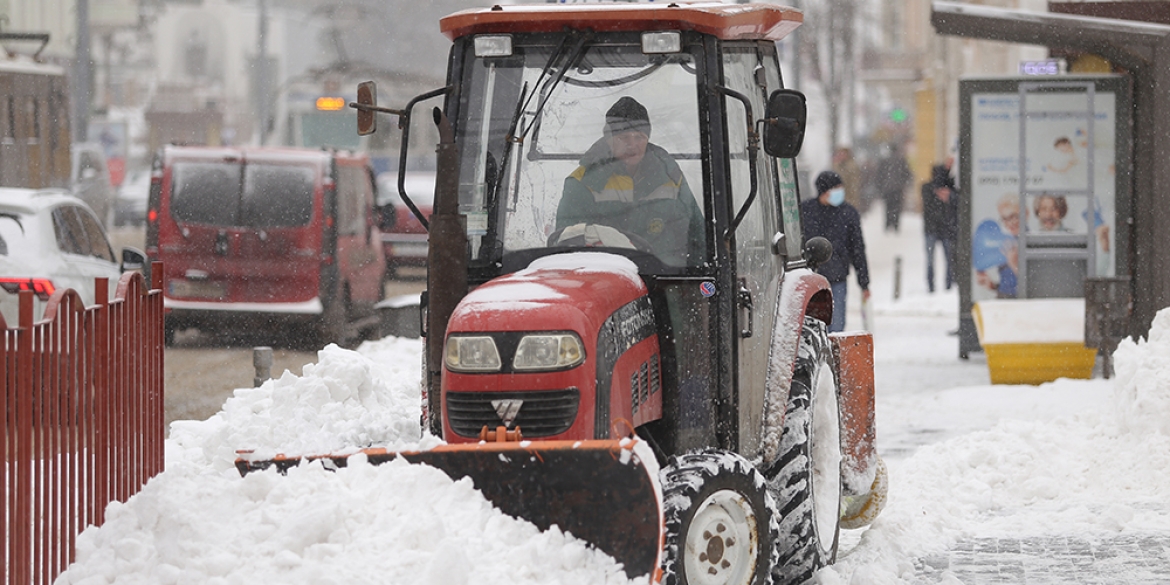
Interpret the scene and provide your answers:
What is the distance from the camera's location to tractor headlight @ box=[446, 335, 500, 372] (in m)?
5.49

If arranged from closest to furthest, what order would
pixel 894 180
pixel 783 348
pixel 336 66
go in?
pixel 783 348 → pixel 894 180 → pixel 336 66

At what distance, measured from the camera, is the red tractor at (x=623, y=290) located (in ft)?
17.9

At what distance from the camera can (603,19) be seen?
6.19 metres

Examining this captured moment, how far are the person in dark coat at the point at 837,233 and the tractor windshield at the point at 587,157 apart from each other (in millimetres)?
7139

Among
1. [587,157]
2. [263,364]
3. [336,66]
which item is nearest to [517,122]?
[587,157]

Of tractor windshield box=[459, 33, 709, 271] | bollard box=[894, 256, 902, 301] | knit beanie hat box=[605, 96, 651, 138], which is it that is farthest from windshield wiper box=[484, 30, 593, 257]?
bollard box=[894, 256, 902, 301]

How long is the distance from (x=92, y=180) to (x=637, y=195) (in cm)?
2845

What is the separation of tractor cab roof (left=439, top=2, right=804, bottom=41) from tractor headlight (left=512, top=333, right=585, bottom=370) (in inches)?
53.9

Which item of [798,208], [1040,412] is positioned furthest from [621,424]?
[1040,412]

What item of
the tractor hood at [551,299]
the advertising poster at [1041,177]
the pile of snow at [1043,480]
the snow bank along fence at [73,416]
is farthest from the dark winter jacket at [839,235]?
the snow bank along fence at [73,416]

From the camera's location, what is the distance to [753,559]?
588 cm

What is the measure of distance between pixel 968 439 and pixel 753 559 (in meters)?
4.51

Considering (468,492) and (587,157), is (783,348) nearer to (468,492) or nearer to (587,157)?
(587,157)

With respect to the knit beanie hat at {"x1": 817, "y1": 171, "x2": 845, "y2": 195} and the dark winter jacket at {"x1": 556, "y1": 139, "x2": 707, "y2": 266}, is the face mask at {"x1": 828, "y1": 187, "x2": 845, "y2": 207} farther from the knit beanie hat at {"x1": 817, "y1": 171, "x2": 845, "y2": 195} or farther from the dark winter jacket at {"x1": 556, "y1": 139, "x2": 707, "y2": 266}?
the dark winter jacket at {"x1": 556, "y1": 139, "x2": 707, "y2": 266}
